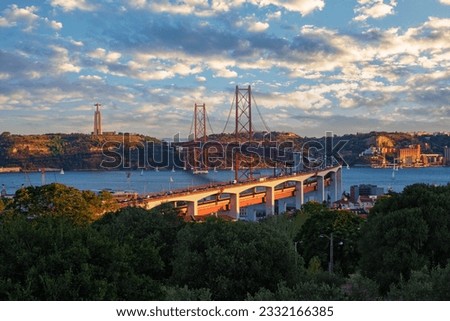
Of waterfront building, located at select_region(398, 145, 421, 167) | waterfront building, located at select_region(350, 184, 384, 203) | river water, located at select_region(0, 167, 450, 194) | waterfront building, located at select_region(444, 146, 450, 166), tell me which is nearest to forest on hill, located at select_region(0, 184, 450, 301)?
waterfront building, located at select_region(350, 184, 384, 203)

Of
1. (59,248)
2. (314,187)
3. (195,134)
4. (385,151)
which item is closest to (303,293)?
(59,248)

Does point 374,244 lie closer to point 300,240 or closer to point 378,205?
point 378,205

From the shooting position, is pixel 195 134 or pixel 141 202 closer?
pixel 141 202

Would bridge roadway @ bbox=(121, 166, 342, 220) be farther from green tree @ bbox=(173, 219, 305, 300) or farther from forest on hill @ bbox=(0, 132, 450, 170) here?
forest on hill @ bbox=(0, 132, 450, 170)

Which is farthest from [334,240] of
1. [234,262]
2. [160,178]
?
[160,178]

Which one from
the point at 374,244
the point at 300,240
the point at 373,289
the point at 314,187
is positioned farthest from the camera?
the point at 314,187

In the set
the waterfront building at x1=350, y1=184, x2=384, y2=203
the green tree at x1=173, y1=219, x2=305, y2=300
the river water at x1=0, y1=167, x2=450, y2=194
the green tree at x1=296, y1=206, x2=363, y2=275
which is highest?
the green tree at x1=173, y1=219, x2=305, y2=300
